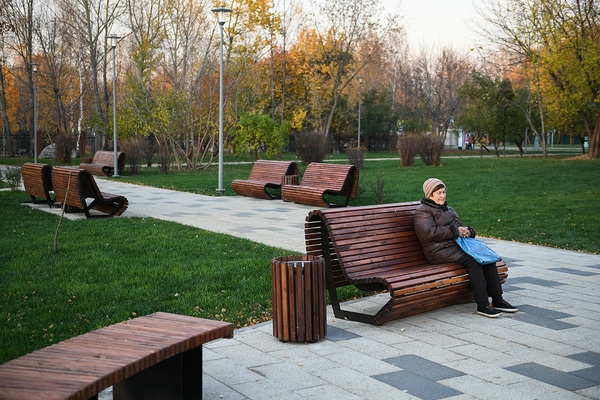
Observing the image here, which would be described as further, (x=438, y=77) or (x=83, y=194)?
(x=438, y=77)

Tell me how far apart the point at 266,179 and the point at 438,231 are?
12.2 metres

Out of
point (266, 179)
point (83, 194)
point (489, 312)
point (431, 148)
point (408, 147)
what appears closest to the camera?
point (489, 312)

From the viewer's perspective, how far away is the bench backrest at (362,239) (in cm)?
647

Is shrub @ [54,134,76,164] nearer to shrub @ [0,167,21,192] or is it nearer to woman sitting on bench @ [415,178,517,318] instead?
shrub @ [0,167,21,192]

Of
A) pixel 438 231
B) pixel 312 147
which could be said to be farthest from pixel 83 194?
pixel 312 147

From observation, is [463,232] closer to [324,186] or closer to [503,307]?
[503,307]

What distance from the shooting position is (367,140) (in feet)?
183

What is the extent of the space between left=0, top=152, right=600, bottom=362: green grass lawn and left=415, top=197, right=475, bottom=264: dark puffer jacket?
1083mm

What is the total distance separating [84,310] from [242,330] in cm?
156

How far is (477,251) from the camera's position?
6801mm

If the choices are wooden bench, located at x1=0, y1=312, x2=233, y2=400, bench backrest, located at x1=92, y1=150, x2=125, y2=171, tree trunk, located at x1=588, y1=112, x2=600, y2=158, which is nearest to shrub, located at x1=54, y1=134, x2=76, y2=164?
bench backrest, located at x1=92, y1=150, x2=125, y2=171

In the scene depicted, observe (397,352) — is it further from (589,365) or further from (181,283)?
(181,283)

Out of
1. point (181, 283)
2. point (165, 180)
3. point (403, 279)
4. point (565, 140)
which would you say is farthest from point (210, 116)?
point (565, 140)

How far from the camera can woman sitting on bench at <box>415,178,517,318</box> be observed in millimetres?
6688
